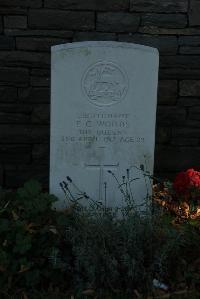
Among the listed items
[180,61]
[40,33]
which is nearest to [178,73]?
[180,61]

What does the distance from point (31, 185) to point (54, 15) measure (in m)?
1.71

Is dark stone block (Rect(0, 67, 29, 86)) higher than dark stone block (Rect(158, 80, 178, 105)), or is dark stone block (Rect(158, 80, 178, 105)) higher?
dark stone block (Rect(0, 67, 29, 86))

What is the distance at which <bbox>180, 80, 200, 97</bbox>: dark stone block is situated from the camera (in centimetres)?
483

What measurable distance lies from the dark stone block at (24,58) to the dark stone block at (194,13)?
124cm

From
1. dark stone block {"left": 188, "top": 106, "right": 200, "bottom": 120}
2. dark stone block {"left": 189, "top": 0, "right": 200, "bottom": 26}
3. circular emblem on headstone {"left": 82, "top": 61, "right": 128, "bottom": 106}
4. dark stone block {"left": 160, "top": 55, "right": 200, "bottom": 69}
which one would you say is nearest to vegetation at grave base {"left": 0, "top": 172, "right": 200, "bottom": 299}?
circular emblem on headstone {"left": 82, "top": 61, "right": 128, "bottom": 106}

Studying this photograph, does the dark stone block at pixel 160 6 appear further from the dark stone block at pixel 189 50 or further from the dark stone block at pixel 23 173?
the dark stone block at pixel 23 173

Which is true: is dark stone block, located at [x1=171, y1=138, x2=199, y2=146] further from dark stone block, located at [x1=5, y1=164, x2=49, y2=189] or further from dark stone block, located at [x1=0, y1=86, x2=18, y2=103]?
dark stone block, located at [x1=0, y1=86, x2=18, y2=103]

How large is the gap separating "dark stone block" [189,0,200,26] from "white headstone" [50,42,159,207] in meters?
1.07

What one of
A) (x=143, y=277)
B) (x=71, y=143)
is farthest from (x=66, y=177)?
(x=143, y=277)

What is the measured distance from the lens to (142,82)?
3.84 metres

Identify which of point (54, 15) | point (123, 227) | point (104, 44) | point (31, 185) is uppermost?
point (54, 15)

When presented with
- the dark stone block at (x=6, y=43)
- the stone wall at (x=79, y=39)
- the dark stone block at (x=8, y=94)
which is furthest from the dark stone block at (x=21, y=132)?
the dark stone block at (x=6, y=43)

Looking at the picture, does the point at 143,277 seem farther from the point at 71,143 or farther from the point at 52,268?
the point at 71,143

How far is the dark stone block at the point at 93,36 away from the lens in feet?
15.4
